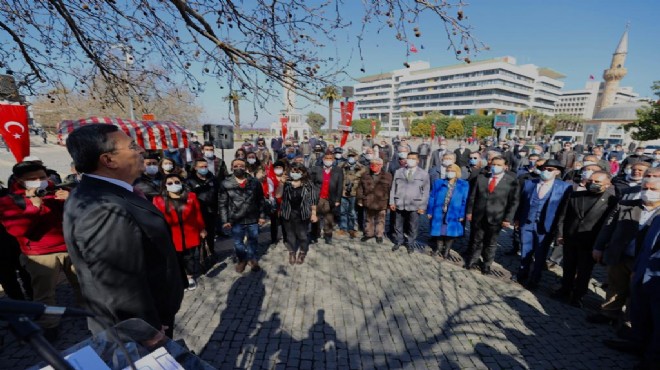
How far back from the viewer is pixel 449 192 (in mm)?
5867

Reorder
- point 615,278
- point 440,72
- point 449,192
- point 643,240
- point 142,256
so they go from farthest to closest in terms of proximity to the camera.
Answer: point 440,72 → point 449,192 → point 615,278 → point 643,240 → point 142,256

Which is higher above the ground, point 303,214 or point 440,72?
point 440,72

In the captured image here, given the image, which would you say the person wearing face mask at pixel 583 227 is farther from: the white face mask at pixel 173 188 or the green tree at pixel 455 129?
the green tree at pixel 455 129

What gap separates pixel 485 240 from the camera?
5375 mm

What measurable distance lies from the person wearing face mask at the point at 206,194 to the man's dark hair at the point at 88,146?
12.6ft

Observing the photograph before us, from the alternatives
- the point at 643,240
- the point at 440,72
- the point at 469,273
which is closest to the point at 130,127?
the point at 469,273

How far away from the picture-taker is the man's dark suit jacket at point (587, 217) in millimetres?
4238

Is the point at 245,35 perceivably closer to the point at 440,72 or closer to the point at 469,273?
the point at 469,273

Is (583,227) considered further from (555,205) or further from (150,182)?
(150,182)

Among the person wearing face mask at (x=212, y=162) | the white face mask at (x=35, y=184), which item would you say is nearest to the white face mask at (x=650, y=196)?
the white face mask at (x=35, y=184)

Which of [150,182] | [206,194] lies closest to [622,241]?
[206,194]

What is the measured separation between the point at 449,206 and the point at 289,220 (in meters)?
3.12

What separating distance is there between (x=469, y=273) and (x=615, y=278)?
1967 millimetres

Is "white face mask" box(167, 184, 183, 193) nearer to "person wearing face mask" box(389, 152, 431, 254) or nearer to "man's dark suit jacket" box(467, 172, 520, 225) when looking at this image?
"person wearing face mask" box(389, 152, 431, 254)
